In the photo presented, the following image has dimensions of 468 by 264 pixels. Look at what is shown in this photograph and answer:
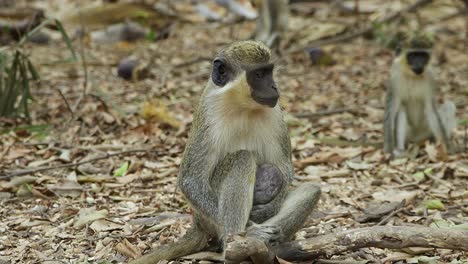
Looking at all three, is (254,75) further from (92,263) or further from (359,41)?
(359,41)

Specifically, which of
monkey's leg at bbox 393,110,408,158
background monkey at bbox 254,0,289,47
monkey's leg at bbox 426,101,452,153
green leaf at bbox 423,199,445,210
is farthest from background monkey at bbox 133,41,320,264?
background monkey at bbox 254,0,289,47

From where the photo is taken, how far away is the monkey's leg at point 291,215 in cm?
511

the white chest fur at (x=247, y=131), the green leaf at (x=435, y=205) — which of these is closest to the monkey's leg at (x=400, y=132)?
the green leaf at (x=435, y=205)

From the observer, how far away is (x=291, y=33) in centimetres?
1564

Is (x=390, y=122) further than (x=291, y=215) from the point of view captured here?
Yes

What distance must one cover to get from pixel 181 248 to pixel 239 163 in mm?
770

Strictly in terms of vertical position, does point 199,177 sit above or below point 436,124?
above

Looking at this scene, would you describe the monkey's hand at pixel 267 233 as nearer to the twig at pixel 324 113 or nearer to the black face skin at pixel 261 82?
the black face skin at pixel 261 82

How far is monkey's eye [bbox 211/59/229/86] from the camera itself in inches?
206

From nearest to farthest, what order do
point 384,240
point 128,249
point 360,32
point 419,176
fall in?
point 384,240 → point 128,249 → point 419,176 → point 360,32

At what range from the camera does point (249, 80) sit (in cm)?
510

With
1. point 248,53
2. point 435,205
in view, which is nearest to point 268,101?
point 248,53

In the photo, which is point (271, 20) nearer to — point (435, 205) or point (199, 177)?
point (435, 205)

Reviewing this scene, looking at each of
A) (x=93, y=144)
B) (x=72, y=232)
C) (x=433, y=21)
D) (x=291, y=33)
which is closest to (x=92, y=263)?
(x=72, y=232)
